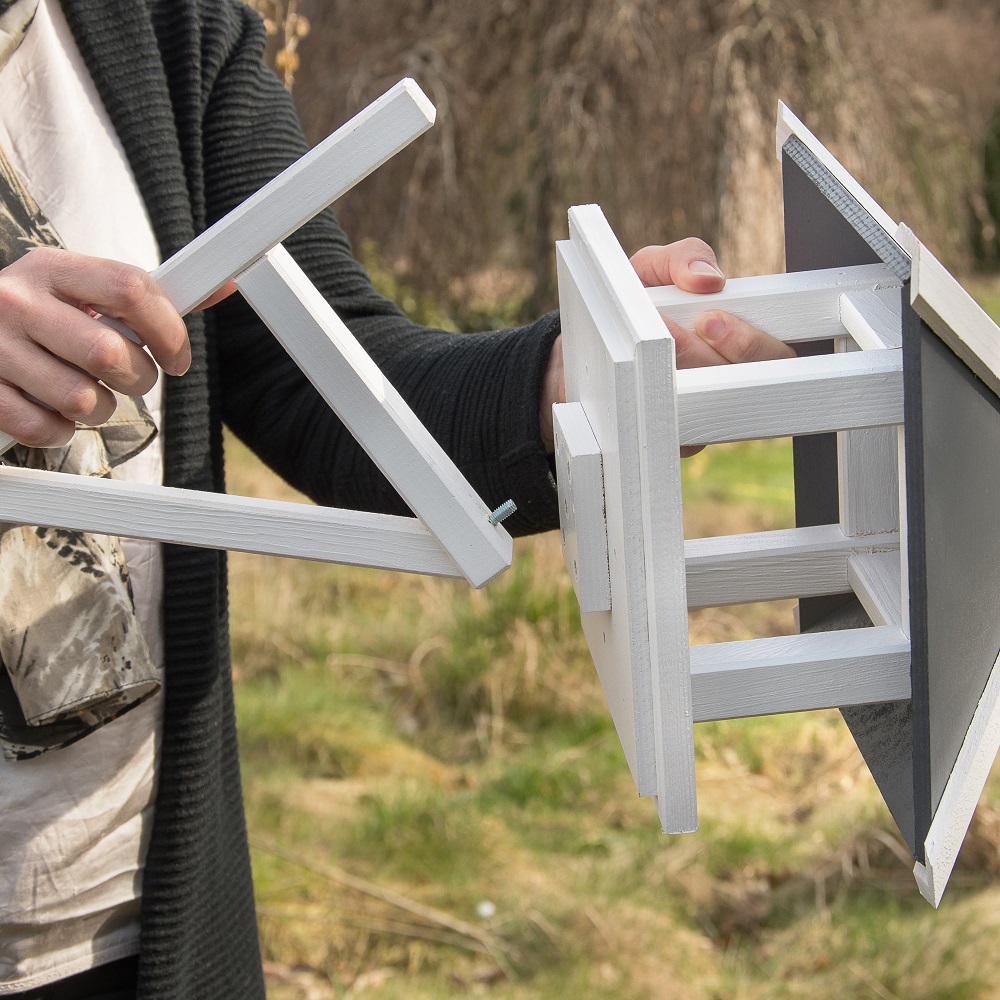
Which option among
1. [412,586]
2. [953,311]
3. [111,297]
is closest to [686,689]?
[953,311]

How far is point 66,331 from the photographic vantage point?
57cm

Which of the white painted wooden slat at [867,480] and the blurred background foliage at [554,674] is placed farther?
the blurred background foliage at [554,674]

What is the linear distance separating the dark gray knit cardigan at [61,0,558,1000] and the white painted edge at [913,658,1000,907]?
0.33 metres

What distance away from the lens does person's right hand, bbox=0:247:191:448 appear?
1.88 feet

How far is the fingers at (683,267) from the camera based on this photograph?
73 cm

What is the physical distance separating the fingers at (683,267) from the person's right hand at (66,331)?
1.07ft

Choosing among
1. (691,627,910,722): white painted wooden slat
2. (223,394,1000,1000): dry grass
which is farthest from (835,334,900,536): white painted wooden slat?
(223,394,1000,1000): dry grass

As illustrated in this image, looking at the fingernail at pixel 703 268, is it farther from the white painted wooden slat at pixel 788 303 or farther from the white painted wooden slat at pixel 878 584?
the white painted wooden slat at pixel 878 584

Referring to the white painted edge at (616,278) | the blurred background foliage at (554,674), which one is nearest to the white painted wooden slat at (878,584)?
the white painted edge at (616,278)

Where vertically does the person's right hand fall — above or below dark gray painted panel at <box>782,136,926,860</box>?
above

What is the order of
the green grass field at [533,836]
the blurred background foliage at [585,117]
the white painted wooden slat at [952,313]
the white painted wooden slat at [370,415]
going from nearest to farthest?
the white painted wooden slat at [952,313] → the white painted wooden slat at [370,415] → the green grass field at [533,836] → the blurred background foliage at [585,117]

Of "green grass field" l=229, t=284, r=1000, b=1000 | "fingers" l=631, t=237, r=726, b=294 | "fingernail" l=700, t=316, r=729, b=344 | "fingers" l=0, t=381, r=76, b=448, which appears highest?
"fingers" l=0, t=381, r=76, b=448

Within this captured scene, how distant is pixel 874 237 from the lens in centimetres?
62

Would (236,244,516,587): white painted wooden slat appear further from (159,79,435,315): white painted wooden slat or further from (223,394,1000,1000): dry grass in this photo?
(223,394,1000,1000): dry grass
